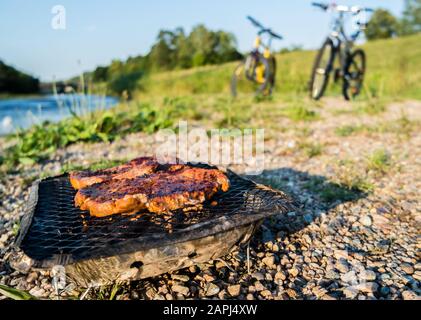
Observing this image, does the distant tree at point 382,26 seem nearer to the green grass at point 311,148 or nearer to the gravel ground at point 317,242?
the green grass at point 311,148

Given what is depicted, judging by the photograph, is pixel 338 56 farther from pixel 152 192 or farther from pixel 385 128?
pixel 152 192

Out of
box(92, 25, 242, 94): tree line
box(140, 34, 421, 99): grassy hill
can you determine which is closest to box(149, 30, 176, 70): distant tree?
box(92, 25, 242, 94): tree line

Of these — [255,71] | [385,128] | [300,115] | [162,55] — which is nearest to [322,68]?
[255,71]

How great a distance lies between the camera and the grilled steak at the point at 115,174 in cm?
246

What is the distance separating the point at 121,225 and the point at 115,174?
690 millimetres

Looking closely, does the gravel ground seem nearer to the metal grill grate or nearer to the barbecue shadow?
the barbecue shadow

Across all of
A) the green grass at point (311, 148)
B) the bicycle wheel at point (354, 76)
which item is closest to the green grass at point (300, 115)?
the green grass at point (311, 148)

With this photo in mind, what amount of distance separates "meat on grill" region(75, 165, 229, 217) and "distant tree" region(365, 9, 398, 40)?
212 ft

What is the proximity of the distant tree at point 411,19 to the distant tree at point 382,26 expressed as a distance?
156 centimetres

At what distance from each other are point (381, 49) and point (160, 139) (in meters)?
27.4

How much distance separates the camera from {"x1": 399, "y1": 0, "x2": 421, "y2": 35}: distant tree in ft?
194

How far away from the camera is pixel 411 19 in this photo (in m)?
60.0
